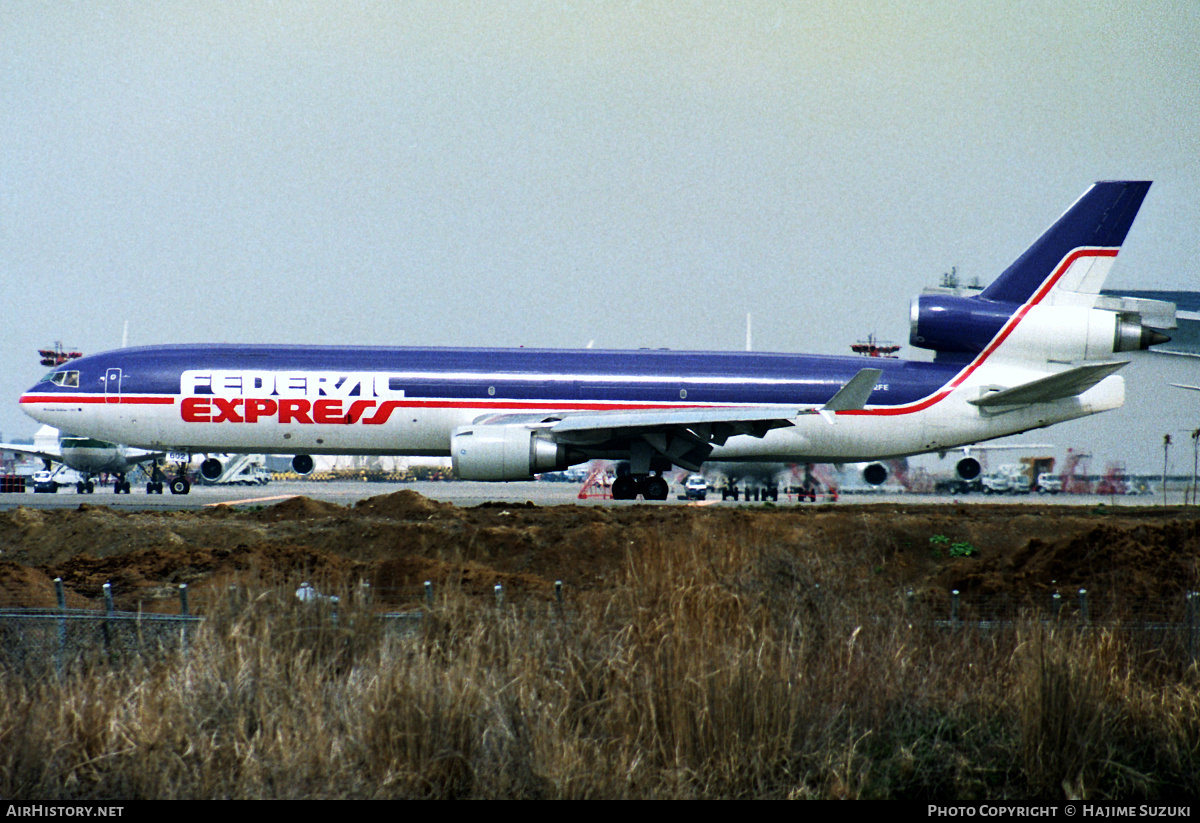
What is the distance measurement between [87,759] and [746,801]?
168 inches

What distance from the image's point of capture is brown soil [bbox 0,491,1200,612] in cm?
1170

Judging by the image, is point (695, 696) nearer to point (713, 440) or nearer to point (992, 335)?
point (713, 440)

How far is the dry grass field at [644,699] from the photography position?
257 inches

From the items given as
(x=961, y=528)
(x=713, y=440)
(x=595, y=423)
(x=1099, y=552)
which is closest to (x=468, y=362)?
(x=595, y=423)

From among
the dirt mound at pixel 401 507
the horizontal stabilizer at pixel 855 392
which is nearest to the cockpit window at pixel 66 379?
the dirt mound at pixel 401 507

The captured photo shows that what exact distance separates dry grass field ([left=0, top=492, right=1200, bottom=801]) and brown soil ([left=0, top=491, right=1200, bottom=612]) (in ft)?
2.56

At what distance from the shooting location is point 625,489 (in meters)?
29.4

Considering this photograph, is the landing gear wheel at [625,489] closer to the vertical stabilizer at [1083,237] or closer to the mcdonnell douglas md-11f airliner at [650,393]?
the mcdonnell douglas md-11f airliner at [650,393]

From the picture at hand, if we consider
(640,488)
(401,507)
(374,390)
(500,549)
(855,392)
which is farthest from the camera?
(640,488)

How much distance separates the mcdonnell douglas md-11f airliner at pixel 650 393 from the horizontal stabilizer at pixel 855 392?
161 mm

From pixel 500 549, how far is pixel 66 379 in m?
18.8

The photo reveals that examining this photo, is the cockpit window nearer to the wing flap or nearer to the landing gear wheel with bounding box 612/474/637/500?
the wing flap

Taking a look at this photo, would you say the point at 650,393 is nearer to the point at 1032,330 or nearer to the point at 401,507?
the point at 401,507

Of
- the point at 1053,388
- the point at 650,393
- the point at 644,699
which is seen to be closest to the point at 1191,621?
the point at 644,699
